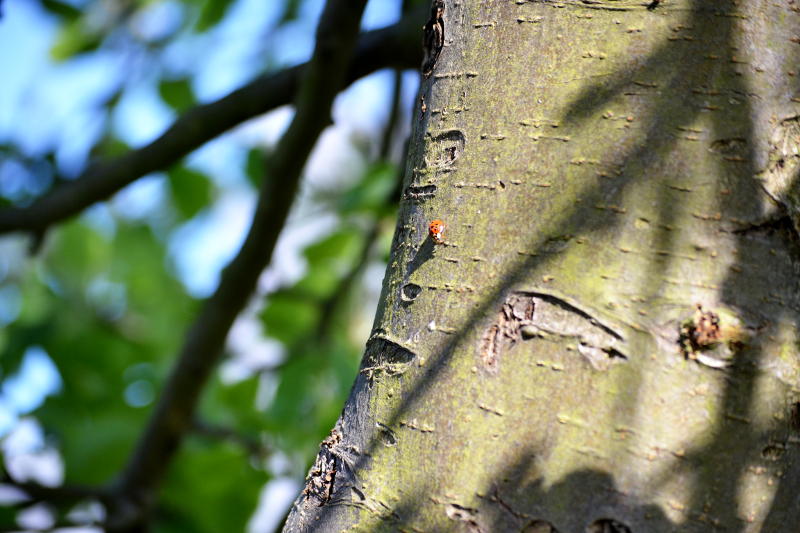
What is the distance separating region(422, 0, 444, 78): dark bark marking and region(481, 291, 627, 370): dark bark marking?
21 centimetres

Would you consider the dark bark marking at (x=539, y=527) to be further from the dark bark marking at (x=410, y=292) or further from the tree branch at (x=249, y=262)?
the tree branch at (x=249, y=262)

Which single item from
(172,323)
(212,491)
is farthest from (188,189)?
(212,491)

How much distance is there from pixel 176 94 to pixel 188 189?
29 cm

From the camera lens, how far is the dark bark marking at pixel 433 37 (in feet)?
1.95

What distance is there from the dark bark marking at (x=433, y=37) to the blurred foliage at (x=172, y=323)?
3.00 ft

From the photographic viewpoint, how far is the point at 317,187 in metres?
3.38

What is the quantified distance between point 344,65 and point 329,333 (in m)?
0.90

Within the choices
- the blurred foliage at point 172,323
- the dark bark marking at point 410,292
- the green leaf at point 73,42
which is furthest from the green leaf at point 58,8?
the dark bark marking at point 410,292

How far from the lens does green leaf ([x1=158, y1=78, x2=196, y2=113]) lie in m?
2.12

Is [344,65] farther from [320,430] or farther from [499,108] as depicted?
[320,430]

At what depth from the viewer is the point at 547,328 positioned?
1.60 ft

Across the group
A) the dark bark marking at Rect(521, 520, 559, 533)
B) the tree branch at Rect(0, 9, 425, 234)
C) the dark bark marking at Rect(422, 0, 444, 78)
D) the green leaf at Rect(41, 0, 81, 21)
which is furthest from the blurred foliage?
the dark bark marking at Rect(521, 520, 559, 533)

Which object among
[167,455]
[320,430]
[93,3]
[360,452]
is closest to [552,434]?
[360,452]

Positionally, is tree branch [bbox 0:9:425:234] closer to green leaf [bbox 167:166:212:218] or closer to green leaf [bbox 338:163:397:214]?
green leaf [bbox 338:163:397:214]
